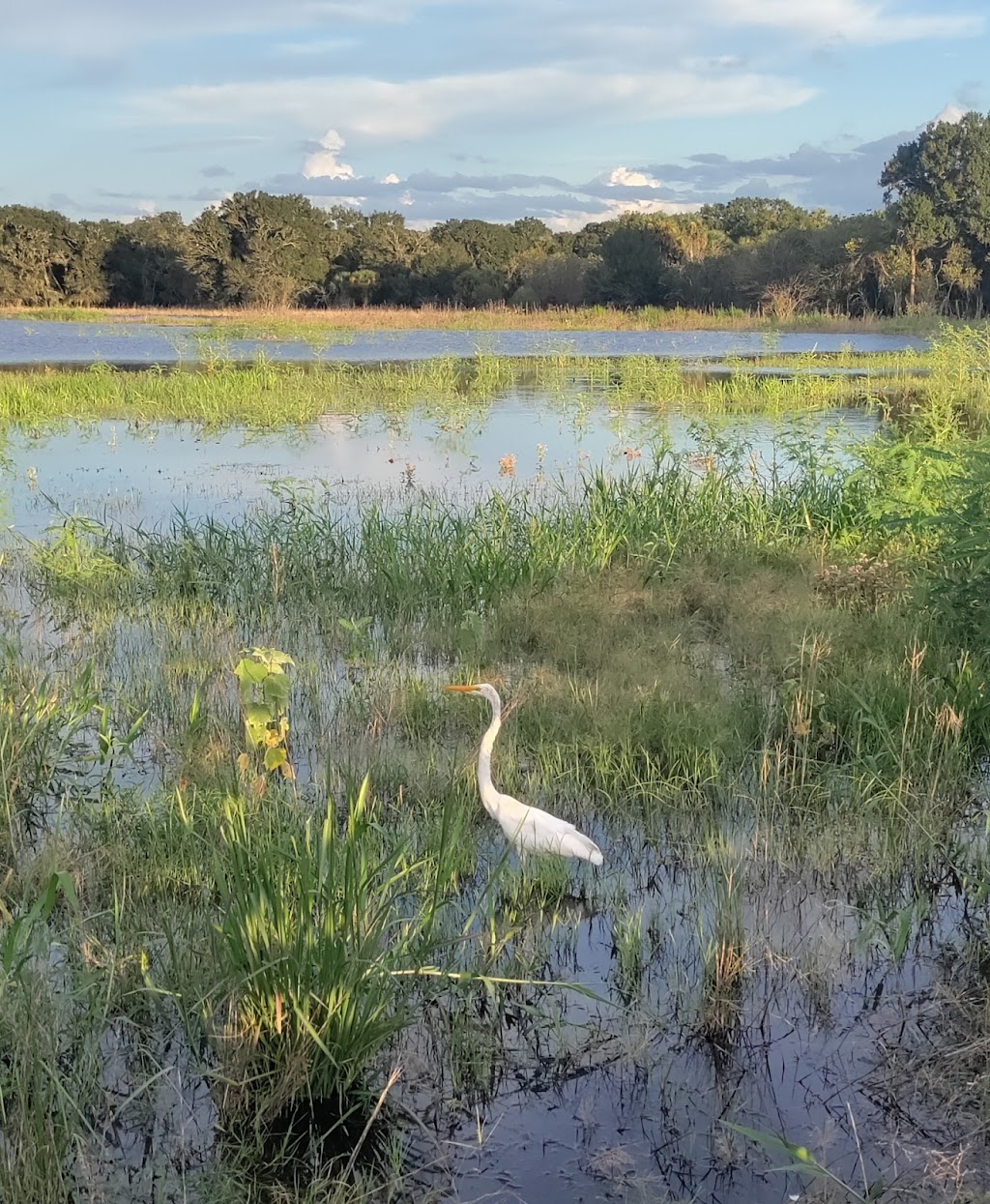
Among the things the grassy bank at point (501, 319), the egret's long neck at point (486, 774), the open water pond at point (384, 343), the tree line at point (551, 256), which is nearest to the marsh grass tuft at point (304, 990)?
the egret's long neck at point (486, 774)

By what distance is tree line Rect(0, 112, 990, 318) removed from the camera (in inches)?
1550

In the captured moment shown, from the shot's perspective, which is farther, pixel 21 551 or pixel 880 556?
pixel 21 551

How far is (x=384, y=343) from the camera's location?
33.0 m

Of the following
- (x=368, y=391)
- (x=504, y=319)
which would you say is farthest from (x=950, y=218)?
(x=368, y=391)

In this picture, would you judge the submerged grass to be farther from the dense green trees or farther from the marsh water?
the dense green trees

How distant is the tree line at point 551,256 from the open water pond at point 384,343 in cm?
534

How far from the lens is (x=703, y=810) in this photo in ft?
13.8

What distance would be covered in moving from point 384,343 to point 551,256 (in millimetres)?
23958

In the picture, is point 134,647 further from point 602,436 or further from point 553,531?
point 602,436

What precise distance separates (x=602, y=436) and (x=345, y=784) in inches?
418

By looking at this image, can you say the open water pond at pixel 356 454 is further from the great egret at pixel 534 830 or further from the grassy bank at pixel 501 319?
the grassy bank at pixel 501 319

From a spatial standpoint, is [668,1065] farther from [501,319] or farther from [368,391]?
[501,319]

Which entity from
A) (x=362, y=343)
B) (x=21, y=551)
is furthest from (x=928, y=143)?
(x=21, y=551)

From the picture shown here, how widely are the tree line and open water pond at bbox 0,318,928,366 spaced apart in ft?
17.5
